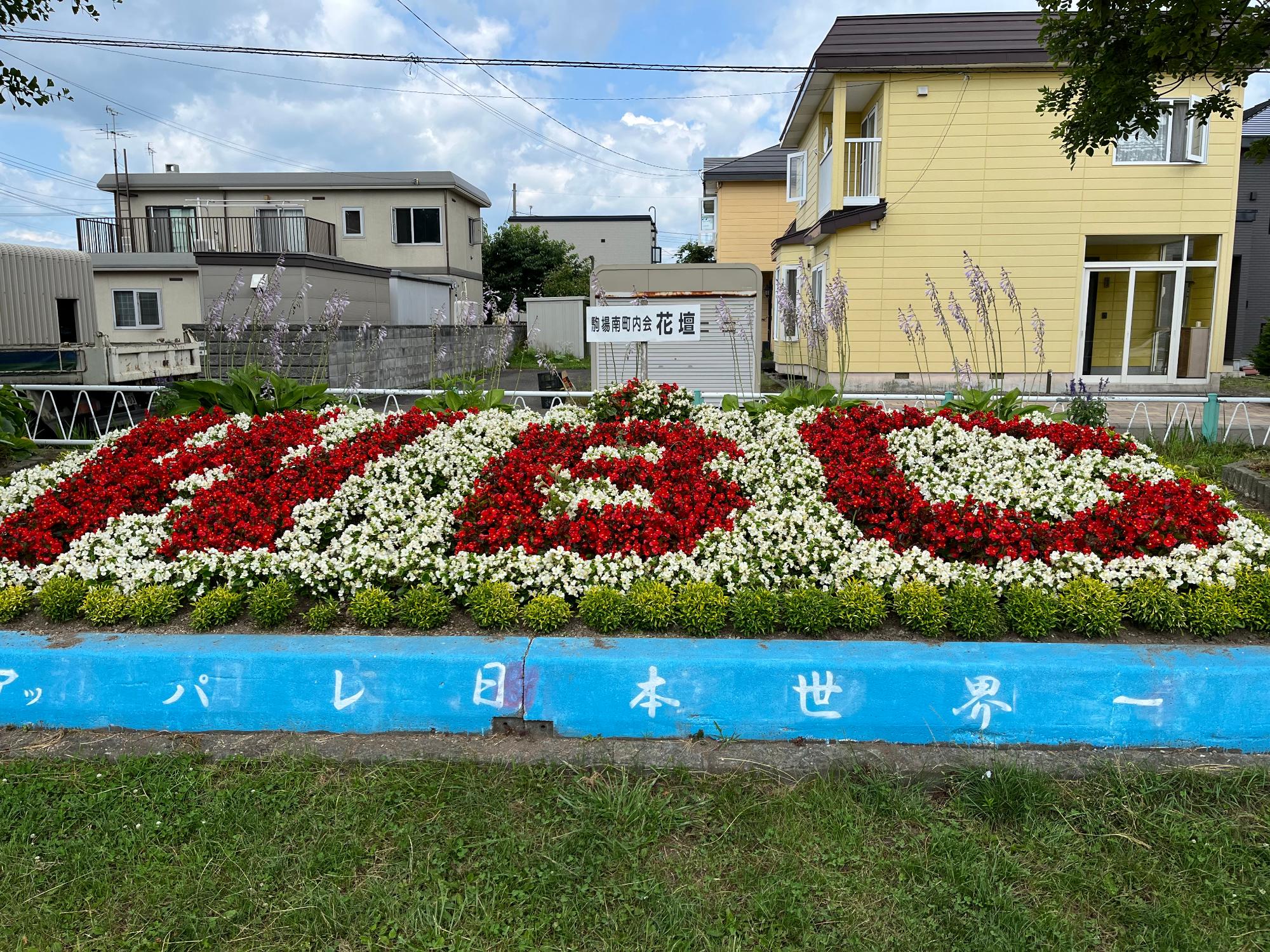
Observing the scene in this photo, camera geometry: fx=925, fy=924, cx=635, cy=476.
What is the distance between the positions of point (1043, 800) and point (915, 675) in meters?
0.60

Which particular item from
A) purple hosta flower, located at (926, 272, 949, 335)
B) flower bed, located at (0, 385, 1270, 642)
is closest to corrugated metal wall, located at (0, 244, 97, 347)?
flower bed, located at (0, 385, 1270, 642)

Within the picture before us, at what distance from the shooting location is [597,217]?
Result: 56.9m

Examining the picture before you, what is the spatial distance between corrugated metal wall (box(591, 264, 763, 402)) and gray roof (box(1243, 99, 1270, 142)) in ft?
50.4

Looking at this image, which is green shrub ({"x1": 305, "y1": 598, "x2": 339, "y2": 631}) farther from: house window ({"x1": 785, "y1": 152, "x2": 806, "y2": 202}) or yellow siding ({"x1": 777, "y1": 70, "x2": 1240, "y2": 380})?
house window ({"x1": 785, "y1": 152, "x2": 806, "y2": 202})

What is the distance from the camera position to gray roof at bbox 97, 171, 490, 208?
28891mm

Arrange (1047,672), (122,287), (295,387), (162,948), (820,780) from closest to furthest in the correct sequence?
(162,948) → (820,780) → (1047,672) → (295,387) → (122,287)

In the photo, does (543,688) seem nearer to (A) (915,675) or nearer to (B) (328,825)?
(B) (328,825)

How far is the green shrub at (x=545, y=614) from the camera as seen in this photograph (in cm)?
388

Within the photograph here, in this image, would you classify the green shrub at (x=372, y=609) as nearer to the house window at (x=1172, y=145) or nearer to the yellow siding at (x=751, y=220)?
the house window at (x=1172, y=145)

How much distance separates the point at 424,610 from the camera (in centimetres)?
395

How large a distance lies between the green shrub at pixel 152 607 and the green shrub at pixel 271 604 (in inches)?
13.1

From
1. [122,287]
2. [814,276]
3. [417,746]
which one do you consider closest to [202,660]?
→ [417,746]

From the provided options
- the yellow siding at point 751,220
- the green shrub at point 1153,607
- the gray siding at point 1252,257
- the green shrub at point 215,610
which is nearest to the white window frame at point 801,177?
the yellow siding at point 751,220

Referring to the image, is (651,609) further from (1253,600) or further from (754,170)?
→ (754,170)
